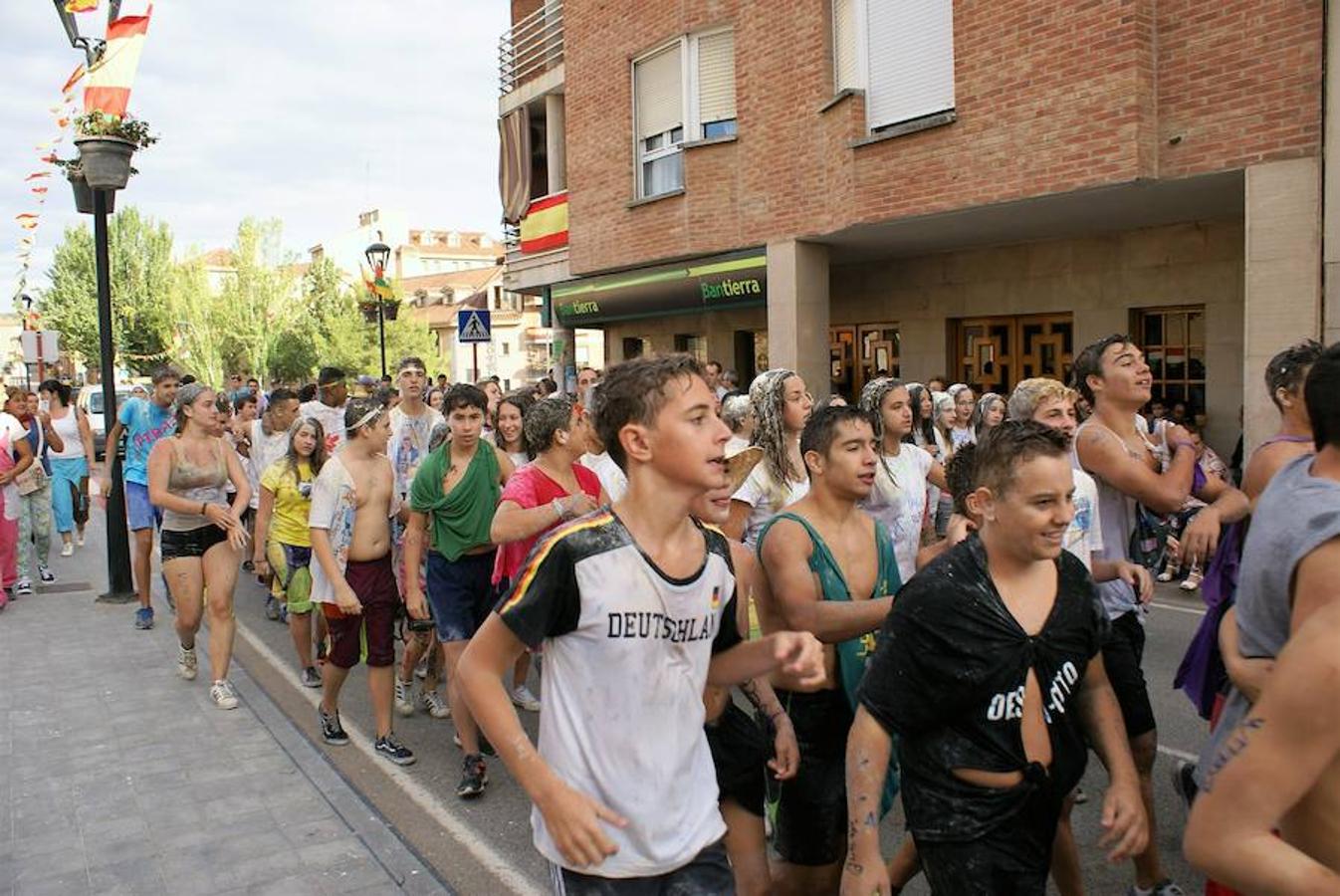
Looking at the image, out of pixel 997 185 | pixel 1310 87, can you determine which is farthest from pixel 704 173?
pixel 1310 87

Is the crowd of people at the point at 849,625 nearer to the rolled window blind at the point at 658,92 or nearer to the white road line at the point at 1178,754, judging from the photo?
the white road line at the point at 1178,754

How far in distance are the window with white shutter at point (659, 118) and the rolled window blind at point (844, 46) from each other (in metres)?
3.53

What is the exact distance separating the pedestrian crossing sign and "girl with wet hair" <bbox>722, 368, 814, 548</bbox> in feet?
39.3

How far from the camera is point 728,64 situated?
52.4ft

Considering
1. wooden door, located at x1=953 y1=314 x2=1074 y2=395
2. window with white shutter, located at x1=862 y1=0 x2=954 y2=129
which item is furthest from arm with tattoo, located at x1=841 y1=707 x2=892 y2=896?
wooden door, located at x1=953 y1=314 x2=1074 y2=395

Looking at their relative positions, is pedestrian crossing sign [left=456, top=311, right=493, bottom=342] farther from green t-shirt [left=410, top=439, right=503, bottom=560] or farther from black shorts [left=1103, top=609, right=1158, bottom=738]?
black shorts [left=1103, top=609, right=1158, bottom=738]

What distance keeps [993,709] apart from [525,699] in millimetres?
4353

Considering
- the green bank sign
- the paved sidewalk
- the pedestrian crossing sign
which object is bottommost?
the paved sidewalk

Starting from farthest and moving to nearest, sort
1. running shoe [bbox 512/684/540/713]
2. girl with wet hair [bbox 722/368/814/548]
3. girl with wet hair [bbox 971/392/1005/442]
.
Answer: girl with wet hair [bbox 971/392/1005/442] < running shoe [bbox 512/684/540/713] < girl with wet hair [bbox 722/368/814/548]

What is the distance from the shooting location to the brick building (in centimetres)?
972

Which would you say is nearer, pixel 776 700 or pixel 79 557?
pixel 776 700

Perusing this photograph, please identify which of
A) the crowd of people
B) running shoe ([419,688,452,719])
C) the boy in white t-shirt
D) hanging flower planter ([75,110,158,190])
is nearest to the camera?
the crowd of people

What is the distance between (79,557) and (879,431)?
1119 centimetres

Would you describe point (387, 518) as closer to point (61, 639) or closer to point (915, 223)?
point (61, 639)
